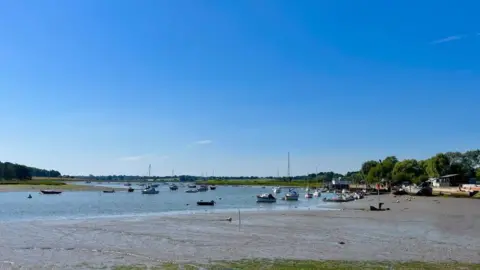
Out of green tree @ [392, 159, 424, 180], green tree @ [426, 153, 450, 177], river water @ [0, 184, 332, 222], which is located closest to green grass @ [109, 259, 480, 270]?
river water @ [0, 184, 332, 222]

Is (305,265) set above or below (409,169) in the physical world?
below

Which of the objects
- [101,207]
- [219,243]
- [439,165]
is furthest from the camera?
[439,165]

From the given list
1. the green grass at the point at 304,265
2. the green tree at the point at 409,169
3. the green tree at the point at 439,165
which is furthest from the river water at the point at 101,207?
the green tree at the point at 409,169

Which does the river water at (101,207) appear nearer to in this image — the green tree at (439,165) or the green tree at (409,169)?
the green tree at (439,165)

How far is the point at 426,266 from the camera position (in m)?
23.5

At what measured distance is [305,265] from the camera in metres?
23.4

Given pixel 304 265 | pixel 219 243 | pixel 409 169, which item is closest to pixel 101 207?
pixel 219 243

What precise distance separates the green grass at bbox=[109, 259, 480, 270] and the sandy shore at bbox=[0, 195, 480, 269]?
1684 millimetres

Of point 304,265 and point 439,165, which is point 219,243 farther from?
point 439,165

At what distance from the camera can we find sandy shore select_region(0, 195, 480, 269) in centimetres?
2653

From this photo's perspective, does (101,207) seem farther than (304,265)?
Yes

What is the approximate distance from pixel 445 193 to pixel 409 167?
60.3 meters

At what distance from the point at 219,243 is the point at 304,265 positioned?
420 inches

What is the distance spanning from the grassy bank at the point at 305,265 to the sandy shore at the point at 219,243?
1.75 metres
